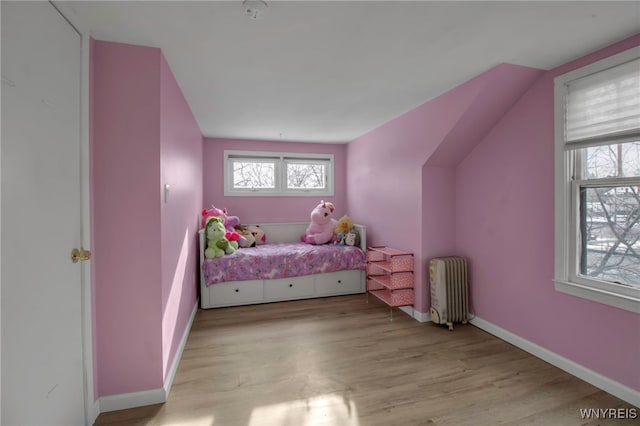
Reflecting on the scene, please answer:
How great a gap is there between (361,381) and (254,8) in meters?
2.28

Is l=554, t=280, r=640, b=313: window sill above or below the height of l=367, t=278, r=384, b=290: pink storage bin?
above

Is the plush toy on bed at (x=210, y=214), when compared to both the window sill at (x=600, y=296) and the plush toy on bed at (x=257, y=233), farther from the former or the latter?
the window sill at (x=600, y=296)

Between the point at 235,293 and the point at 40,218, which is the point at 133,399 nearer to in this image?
the point at 40,218

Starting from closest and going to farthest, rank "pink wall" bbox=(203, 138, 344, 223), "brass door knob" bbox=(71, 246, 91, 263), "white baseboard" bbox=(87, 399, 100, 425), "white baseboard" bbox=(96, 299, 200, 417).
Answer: "brass door knob" bbox=(71, 246, 91, 263) < "white baseboard" bbox=(87, 399, 100, 425) < "white baseboard" bbox=(96, 299, 200, 417) < "pink wall" bbox=(203, 138, 344, 223)

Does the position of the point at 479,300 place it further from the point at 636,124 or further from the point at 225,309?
the point at 225,309

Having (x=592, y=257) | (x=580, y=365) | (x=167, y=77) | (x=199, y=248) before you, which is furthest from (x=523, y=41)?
(x=199, y=248)

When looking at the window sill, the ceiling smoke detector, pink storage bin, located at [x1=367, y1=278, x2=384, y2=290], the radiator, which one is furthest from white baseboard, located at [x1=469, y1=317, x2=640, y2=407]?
the ceiling smoke detector

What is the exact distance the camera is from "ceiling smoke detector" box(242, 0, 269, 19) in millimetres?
1321

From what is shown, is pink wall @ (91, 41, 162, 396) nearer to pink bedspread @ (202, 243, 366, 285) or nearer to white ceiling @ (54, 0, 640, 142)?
white ceiling @ (54, 0, 640, 142)

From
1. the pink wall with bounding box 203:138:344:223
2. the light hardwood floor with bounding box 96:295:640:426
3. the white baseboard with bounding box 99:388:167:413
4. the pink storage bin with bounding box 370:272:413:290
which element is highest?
the pink wall with bounding box 203:138:344:223

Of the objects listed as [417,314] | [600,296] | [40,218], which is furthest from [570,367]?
[40,218]

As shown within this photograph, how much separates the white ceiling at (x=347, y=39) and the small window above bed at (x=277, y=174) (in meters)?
→ 1.73

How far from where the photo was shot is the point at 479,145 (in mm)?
2689

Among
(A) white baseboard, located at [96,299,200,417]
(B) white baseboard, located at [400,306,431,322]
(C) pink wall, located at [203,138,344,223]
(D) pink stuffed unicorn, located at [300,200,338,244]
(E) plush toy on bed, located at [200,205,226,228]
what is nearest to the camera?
(A) white baseboard, located at [96,299,200,417]
